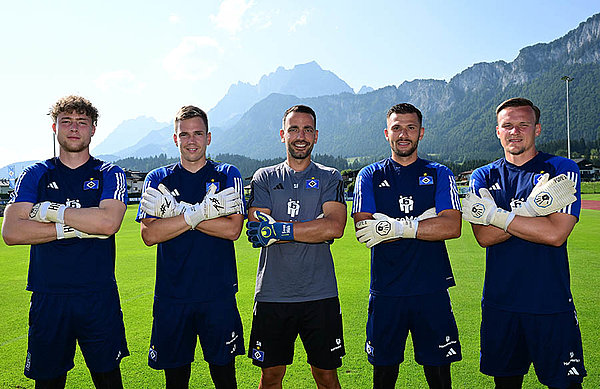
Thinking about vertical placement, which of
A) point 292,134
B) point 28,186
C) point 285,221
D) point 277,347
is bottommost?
point 277,347

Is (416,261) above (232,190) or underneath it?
underneath

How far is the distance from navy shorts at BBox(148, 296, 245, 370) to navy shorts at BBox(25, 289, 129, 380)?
42 centimetres

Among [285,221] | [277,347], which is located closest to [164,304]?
[277,347]

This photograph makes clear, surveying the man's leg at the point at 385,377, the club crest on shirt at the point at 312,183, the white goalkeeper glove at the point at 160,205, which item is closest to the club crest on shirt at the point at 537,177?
the club crest on shirt at the point at 312,183

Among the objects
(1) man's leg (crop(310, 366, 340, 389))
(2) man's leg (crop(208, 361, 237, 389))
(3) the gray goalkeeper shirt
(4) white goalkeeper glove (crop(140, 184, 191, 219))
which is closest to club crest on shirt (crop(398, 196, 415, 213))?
(3) the gray goalkeeper shirt

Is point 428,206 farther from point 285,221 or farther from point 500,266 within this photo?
point 285,221

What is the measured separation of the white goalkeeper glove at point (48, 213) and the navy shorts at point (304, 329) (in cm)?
197

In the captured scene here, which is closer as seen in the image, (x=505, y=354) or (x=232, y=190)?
(x=505, y=354)

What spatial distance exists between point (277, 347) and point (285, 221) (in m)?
1.20

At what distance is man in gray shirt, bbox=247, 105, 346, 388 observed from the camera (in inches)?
140

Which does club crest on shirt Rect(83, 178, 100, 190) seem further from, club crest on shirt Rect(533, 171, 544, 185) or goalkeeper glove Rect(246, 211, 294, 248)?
club crest on shirt Rect(533, 171, 544, 185)

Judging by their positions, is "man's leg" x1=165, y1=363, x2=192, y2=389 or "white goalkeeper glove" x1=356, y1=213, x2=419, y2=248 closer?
"white goalkeeper glove" x1=356, y1=213, x2=419, y2=248

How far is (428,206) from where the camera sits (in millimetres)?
3711

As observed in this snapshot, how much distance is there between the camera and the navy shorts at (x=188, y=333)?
3.55 meters
